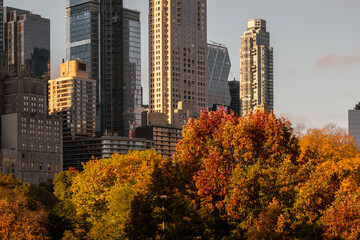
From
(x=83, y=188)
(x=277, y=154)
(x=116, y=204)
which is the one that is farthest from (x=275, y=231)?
(x=83, y=188)

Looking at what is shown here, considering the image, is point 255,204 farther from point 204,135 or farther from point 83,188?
point 83,188

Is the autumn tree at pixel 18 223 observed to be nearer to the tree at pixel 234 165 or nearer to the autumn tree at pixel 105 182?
the autumn tree at pixel 105 182

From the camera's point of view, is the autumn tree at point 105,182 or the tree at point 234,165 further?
the autumn tree at point 105,182

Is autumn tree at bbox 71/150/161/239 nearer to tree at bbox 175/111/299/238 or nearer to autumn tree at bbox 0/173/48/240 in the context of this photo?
autumn tree at bbox 0/173/48/240

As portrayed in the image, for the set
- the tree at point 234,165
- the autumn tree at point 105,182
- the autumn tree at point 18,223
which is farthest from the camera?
the autumn tree at point 105,182

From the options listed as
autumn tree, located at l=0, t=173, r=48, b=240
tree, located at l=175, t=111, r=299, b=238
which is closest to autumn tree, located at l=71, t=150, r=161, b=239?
autumn tree, located at l=0, t=173, r=48, b=240

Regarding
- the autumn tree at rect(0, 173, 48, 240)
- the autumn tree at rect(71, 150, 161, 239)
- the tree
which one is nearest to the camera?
the tree

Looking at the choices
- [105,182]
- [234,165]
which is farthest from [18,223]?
[234,165]

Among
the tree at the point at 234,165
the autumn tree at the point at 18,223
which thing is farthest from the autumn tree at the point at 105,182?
the tree at the point at 234,165

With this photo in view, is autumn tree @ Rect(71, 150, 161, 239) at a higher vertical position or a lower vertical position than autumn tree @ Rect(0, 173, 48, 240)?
higher

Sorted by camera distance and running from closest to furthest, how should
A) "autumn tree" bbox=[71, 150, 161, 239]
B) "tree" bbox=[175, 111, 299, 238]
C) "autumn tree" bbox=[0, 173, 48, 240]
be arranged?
1. "tree" bbox=[175, 111, 299, 238]
2. "autumn tree" bbox=[0, 173, 48, 240]
3. "autumn tree" bbox=[71, 150, 161, 239]

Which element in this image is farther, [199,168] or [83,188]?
[83,188]

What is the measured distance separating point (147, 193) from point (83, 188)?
1845 inches

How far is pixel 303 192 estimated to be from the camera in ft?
227
